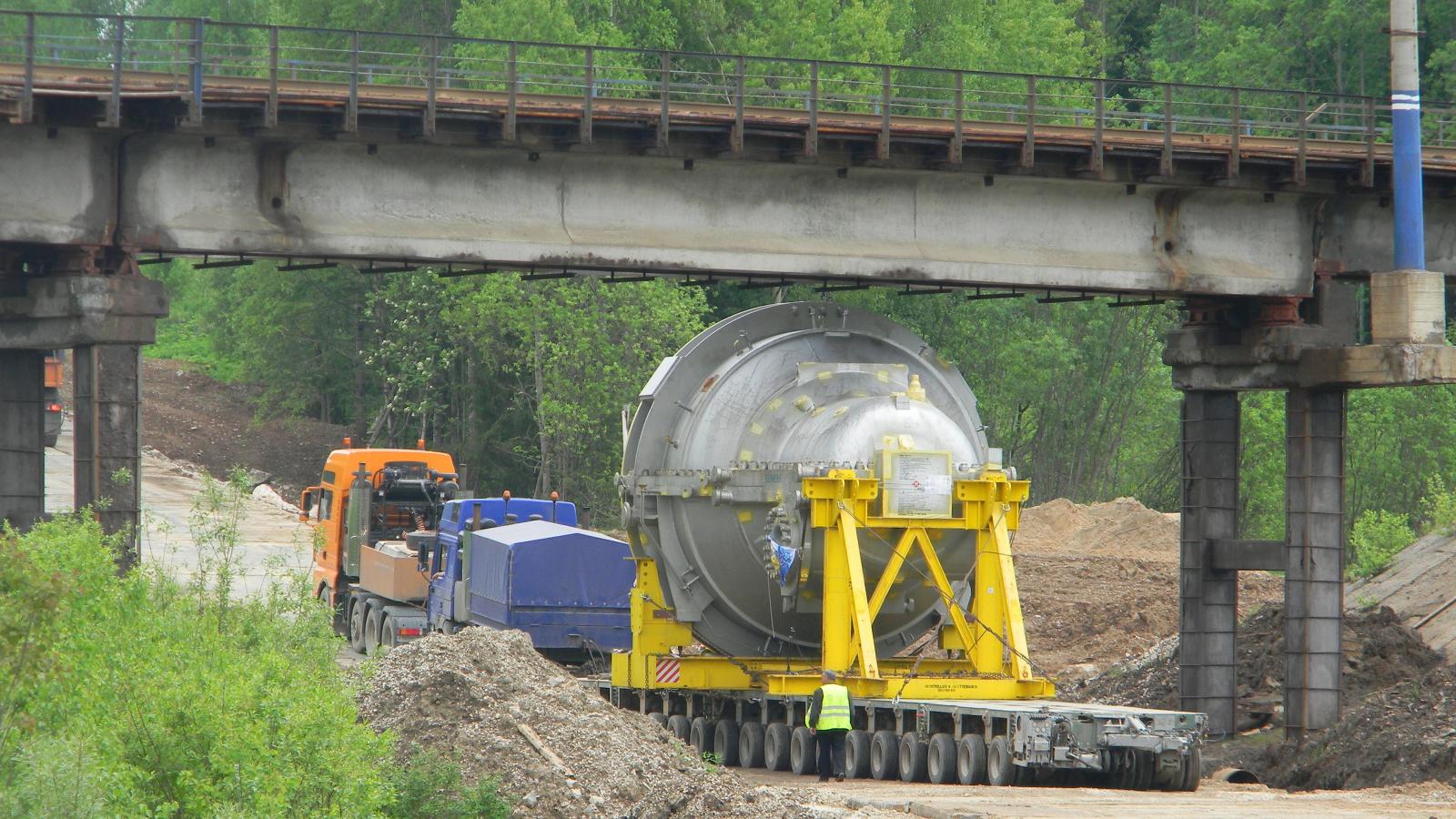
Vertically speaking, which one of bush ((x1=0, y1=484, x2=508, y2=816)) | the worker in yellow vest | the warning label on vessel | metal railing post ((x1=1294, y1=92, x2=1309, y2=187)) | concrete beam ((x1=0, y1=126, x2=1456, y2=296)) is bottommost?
the worker in yellow vest

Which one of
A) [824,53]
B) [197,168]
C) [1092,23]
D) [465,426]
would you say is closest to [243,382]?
[465,426]

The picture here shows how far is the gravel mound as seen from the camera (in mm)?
18094

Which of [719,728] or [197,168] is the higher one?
[197,168]

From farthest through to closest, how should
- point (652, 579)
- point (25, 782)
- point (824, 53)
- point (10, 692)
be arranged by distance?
point (824, 53) → point (652, 579) → point (10, 692) → point (25, 782)

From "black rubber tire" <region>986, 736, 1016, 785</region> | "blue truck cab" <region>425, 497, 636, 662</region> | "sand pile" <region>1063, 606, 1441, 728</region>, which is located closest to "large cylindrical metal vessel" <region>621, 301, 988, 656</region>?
"black rubber tire" <region>986, 736, 1016, 785</region>

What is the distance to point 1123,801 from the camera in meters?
19.9

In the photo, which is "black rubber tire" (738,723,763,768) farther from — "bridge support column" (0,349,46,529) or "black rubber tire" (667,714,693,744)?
"bridge support column" (0,349,46,529)

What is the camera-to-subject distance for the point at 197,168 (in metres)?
25.6

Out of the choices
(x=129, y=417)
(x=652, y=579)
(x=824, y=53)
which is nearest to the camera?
(x=129, y=417)

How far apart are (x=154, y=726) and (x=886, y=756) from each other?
9.33 meters

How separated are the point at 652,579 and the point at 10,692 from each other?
41.5 ft

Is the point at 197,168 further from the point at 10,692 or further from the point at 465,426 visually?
the point at 465,426

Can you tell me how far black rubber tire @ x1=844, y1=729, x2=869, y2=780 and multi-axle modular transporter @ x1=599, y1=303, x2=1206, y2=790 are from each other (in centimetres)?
2

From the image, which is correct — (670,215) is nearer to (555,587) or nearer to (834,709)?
(555,587)
